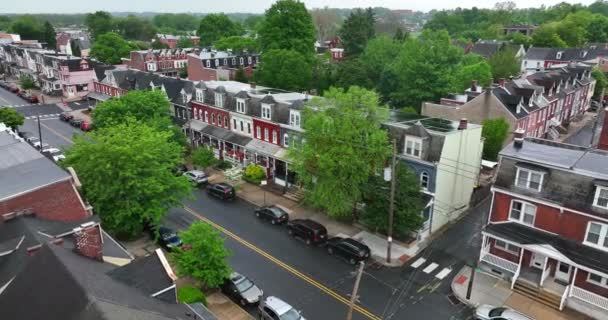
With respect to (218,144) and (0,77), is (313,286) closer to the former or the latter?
(218,144)

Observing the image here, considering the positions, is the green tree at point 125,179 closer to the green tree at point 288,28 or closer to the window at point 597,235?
the window at point 597,235

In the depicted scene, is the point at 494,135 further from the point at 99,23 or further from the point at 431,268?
the point at 99,23

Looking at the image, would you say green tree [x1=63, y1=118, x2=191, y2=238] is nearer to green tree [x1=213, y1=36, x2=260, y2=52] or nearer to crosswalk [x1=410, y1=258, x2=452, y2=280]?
crosswalk [x1=410, y1=258, x2=452, y2=280]

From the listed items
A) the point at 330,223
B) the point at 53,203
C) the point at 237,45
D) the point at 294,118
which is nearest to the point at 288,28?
the point at 237,45

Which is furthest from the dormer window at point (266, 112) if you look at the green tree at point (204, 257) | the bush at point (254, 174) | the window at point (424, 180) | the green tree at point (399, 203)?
the green tree at point (204, 257)

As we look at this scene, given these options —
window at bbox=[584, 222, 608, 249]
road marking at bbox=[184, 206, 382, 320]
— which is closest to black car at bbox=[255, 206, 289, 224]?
road marking at bbox=[184, 206, 382, 320]
